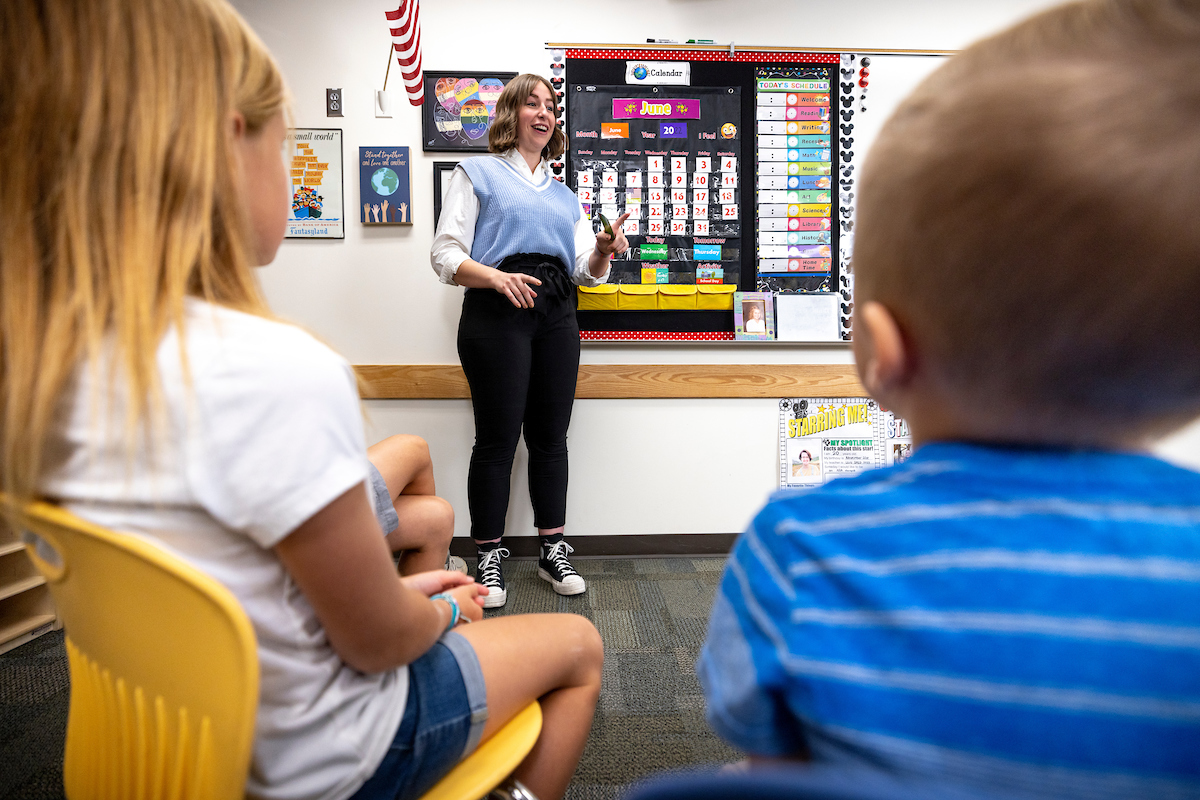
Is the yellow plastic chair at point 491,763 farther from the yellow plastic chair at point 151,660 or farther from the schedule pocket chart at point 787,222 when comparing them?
the schedule pocket chart at point 787,222

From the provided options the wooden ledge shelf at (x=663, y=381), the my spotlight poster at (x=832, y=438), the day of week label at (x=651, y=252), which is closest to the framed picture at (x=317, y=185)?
the wooden ledge shelf at (x=663, y=381)

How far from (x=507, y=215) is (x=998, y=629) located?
1900 millimetres

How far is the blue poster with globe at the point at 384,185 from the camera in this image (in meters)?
2.28

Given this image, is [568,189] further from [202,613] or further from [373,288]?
[202,613]

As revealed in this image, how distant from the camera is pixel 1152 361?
0.33m

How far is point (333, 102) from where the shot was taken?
7.41 ft

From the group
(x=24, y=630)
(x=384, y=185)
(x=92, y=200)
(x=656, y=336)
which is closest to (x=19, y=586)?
(x=24, y=630)

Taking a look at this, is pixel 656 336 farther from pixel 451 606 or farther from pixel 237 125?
pixel 237 125

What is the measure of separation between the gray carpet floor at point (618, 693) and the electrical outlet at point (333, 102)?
178cm

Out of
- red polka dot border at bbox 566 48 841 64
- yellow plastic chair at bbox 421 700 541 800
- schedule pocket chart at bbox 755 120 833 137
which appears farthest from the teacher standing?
yellow plastic chair at bbox 421 700 541 800

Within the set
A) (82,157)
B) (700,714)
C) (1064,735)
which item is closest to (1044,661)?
(1064,735)

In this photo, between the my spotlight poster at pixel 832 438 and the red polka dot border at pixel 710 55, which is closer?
the red polka dot border at pixel 710 55

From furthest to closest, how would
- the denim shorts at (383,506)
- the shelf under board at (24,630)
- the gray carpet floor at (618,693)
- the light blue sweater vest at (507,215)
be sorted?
the light blue sweater vest at (507,215) → the shelf under board at (24,630) → the gray carpet floor at (618,693) → the denim shorts at (383,506)

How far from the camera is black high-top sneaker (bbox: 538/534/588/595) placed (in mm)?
2029
